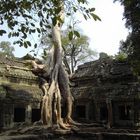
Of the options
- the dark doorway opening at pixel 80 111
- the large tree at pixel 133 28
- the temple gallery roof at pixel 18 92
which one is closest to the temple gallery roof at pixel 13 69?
the temple gallery roof at pixel 18 92

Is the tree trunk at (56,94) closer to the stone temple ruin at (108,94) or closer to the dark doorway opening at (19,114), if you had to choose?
the stone temple ruin at (108,94)

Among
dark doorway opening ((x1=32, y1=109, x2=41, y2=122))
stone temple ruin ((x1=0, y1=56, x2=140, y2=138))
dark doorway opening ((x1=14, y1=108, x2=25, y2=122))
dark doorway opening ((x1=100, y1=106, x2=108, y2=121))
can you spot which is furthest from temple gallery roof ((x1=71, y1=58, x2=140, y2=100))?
dark doorway opening ((x1=14, y1=108, x2=25, y2=122))

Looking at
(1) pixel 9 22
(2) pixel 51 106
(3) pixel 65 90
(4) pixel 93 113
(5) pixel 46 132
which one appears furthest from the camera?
(4) pixel 93 113

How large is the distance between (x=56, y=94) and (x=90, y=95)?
540 cm

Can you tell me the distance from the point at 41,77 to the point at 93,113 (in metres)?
5.79

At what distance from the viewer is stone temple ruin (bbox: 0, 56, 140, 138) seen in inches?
729

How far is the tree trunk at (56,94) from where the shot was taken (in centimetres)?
1543

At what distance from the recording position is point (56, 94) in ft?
52.3

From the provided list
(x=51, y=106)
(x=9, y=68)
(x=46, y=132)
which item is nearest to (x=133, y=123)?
(x=51, y=106)

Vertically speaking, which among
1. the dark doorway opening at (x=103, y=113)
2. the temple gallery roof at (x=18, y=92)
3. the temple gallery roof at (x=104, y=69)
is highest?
the temple gallery roof at (x=104, y=69)

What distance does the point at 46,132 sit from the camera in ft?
44.9

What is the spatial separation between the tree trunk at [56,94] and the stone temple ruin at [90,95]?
294 centimetres

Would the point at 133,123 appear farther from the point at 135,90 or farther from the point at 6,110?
the point at 6,110

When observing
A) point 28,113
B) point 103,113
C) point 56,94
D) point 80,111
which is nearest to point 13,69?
point 28,113
